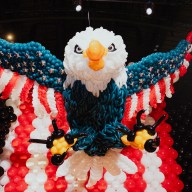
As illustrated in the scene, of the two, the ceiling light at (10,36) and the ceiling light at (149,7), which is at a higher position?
the ceiling light at (149,7)

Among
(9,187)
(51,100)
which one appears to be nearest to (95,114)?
A: (51,100)

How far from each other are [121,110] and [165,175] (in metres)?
0.30

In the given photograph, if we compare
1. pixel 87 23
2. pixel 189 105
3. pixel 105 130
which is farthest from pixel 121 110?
pixel 87 23

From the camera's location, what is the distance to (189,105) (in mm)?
1411

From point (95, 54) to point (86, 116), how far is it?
214 millimetres

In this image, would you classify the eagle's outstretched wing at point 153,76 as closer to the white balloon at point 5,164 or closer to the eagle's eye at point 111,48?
the eagle's eye at point 111,48

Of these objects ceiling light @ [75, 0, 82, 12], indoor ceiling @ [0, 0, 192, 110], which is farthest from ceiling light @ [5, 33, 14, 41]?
ceiling light @ [75, 0, 82, 12]

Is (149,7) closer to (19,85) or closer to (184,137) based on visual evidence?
(184,137)

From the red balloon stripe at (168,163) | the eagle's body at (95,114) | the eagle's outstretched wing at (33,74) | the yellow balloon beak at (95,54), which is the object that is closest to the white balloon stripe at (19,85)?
the eagle's outstretched wing at (33,74)

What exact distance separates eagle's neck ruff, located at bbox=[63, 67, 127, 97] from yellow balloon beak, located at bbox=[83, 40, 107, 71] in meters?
0.07

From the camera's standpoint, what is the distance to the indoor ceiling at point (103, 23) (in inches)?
57.4

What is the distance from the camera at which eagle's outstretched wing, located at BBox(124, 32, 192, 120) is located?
42.5 inches

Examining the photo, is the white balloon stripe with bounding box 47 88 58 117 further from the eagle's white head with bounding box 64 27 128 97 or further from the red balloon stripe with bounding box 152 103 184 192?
the red balloon stripe with bounding box 152 103 184 192

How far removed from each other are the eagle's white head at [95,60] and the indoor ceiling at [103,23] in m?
0.50
